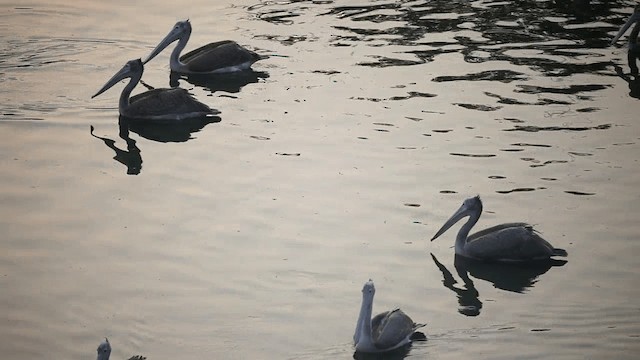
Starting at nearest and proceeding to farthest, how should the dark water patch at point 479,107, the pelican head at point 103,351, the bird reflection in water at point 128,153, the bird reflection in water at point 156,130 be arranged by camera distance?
the pelican head at point 103,351 → the bird reflection in water at point 128,153 → the bird reflection in water at point 156,130 → the dark water patch at point 479,107

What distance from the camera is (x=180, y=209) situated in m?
13.0

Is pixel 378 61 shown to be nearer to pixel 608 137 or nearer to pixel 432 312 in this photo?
pixel 608 137

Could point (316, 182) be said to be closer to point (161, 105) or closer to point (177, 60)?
point (161, 105)

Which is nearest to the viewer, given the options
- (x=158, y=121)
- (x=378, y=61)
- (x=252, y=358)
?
(x=252, y=358)

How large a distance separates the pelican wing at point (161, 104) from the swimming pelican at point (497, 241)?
189 inches

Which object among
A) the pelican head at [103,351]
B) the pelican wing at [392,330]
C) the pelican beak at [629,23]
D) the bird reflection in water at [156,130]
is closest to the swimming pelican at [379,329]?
the pelican wing at [392,330]

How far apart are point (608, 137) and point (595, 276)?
3.99 metres

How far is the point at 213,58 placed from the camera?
1766 cm

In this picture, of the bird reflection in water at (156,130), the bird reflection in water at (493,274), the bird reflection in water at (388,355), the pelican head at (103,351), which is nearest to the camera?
the pelican head at (103,351)

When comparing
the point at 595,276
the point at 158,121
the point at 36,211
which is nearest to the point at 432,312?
the point at 595,276

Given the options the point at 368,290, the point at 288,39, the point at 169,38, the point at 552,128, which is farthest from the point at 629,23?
the point at 368,290

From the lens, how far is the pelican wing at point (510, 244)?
471 inches

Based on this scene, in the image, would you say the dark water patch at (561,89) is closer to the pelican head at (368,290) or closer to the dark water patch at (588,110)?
the dark water patch at (588,110)

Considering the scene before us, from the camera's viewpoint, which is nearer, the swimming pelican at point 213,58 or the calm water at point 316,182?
the calm water at point 316,182
